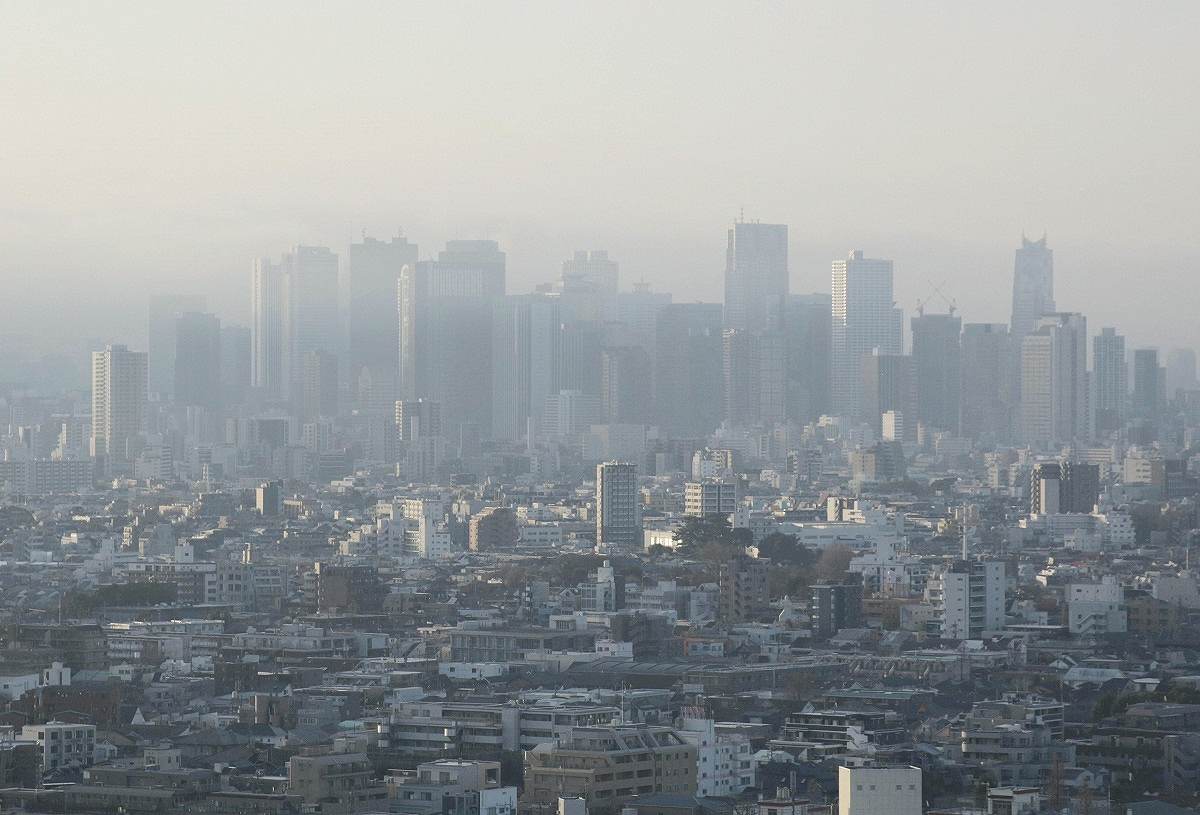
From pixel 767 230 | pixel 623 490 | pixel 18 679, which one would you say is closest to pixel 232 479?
pixel 623 490

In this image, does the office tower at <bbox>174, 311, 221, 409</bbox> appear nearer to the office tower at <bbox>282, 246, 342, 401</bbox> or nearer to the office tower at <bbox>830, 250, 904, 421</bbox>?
the office tower at <bbox>282, 246, 342, 401</bbox>

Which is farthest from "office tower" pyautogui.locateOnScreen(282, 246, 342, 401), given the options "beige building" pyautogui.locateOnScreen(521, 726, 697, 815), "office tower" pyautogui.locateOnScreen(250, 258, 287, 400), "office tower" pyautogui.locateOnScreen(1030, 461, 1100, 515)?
"beige building" pyautogui.locateOnScreen(521, 726, 697, 815)

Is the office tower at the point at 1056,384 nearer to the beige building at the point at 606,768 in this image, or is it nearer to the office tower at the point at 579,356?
the office tower at the point at 579,356

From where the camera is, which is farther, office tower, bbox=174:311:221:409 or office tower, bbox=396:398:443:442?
office tower, bbox=174:311:221:409

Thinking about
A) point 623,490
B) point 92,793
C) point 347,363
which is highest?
point 347,363

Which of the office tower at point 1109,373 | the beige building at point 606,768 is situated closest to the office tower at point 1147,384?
the office tower at point 1109,373

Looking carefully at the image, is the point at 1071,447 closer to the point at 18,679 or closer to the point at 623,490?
the point at 623,490

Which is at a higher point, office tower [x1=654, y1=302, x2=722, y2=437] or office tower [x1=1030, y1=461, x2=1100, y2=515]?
office tower [x1=654, y1=302, x2=722, y2=437]
